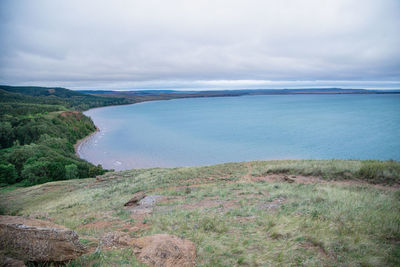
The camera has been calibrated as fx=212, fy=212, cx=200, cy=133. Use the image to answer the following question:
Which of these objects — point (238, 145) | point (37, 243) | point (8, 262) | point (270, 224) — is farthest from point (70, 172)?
point (238, 145)

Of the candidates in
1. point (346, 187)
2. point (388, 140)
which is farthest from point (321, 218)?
point (388, 140)

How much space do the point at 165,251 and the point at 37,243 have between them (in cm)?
279

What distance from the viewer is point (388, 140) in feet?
212

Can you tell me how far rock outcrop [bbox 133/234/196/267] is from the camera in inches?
202

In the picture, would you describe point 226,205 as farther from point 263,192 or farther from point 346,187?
point 346,187

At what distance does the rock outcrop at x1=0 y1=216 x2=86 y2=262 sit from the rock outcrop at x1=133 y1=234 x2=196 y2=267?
154 cm

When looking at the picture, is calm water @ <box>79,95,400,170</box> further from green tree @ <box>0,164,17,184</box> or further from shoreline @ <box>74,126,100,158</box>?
green tree @ <box>0,164,17,184</box>

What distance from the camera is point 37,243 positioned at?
176 inches

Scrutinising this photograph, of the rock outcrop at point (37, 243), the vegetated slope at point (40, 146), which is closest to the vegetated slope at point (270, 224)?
the rock outcrop at point (37, 243)

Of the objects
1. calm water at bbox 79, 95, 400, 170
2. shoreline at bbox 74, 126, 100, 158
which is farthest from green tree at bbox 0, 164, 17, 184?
shoreline at bbox 74, 126, 100, 158

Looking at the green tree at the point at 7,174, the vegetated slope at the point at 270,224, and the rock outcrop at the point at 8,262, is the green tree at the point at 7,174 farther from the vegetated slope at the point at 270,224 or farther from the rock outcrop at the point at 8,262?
the rock outcrop at the point at 8,262

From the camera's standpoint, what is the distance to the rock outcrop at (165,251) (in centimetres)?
512

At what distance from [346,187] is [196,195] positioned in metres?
8.95

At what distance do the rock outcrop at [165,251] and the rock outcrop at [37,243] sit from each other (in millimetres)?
1538
